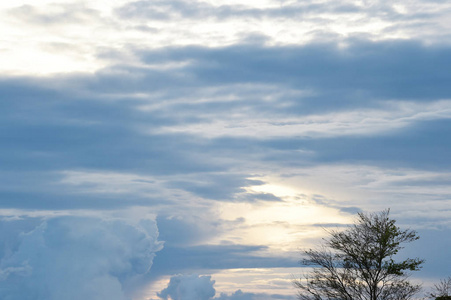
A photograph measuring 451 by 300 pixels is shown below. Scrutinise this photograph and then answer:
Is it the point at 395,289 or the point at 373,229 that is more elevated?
the point at 373,229

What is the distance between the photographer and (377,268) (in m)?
47.7

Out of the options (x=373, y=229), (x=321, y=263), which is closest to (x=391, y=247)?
(x=373, y=229)

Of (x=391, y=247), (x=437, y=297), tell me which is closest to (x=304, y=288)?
(x=391, y=247)

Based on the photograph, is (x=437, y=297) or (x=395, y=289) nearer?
(x=395, y=289)

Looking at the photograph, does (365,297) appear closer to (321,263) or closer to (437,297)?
(321,263)

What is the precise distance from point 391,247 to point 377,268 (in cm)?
216

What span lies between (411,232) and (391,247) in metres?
2.13

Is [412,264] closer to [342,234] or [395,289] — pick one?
[395,289]

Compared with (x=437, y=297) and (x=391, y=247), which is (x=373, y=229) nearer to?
(x=391, y=247)

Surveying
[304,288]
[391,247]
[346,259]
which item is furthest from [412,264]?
[304,288]

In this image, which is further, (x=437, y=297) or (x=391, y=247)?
(x=437, y=297)

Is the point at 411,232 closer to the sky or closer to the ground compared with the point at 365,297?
closer to the sky

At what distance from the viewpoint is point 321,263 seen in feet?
165

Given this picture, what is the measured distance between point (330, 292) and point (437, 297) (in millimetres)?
10561
